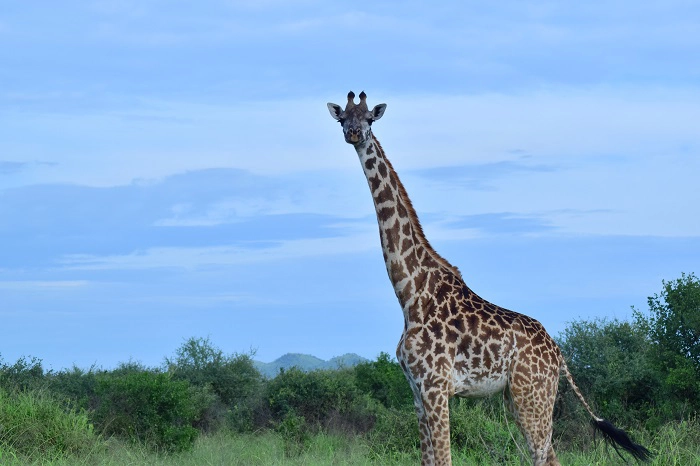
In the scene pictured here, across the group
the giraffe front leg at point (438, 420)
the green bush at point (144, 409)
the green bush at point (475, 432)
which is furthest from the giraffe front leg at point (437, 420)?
the green bush at point (144, 409)

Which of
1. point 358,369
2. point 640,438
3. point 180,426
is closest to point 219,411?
point 358,369

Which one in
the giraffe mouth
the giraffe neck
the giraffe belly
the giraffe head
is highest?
the giraffe head

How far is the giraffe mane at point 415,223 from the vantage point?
1171 centimetres

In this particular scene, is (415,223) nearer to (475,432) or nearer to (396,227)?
(396,227)

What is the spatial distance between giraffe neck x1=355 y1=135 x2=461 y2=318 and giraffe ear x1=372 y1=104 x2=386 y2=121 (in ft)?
0.96

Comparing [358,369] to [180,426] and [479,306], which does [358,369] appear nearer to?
[180,426]

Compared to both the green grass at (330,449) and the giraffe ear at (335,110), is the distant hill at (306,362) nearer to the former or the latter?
the green grass at (330,449)

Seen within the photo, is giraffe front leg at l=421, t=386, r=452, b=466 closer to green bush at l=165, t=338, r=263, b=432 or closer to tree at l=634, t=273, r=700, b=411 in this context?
tree at l=634, t=273, r=700, b=411

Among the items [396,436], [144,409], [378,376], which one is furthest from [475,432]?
[378,376]

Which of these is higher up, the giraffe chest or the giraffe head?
the giraffe head

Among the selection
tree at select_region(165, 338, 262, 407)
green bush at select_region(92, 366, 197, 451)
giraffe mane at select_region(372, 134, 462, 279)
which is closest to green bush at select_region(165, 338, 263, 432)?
tree at select_region(165, 338, 262, 407)

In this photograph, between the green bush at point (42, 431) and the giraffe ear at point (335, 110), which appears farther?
the green bush at point (42, 431)

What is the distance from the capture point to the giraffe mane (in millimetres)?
11711

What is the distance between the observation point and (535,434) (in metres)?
10.8
